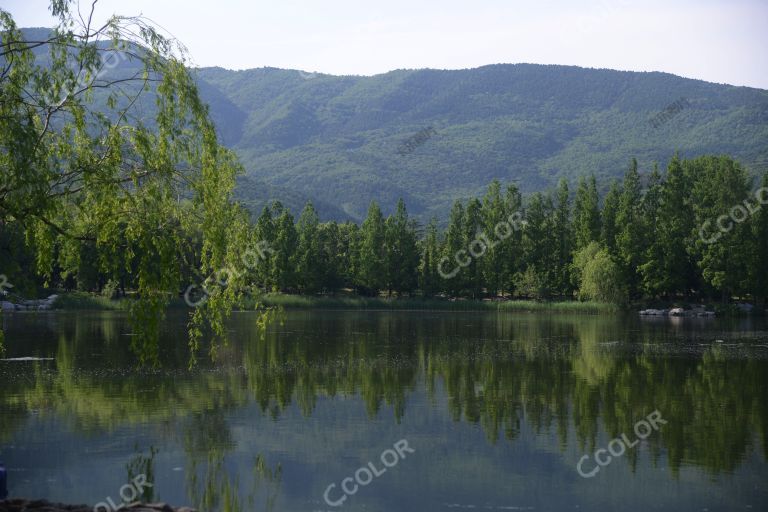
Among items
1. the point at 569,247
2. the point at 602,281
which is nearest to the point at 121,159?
the point at 602,281

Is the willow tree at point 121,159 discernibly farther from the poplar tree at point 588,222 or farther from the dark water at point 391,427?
the poplar tree at point 588,222

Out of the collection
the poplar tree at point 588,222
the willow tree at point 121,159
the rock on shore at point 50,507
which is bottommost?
the rock on shore at point 50,507

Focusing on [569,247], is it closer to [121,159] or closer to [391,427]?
[391,427]

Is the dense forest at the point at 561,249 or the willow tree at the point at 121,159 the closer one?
the willow tree at the point at 121,159

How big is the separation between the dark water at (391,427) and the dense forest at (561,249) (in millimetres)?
42016

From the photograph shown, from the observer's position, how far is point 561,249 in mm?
85500

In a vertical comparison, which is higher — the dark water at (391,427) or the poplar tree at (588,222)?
the poplar tree at (588,222)

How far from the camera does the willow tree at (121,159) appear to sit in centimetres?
1209

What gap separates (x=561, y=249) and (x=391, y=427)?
2763 inches

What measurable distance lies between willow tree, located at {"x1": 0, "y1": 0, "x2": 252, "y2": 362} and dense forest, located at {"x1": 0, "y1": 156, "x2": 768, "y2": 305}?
192 ft

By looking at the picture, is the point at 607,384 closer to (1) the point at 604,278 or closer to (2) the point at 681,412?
(2) the point at 681,412

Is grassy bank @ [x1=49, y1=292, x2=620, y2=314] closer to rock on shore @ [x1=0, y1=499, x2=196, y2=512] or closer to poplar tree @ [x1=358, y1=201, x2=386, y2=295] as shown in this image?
poplar tree @ [x1=358, y1=201, x2=386, y2=295]

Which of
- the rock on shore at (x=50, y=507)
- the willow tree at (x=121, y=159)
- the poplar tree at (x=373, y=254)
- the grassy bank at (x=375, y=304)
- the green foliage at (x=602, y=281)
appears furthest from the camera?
the poplar tree at (x=373, y=254)

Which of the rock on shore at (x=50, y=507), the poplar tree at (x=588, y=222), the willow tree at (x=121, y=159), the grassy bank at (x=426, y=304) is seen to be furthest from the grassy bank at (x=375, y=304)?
the rock on shore at (x=50, y=507)
